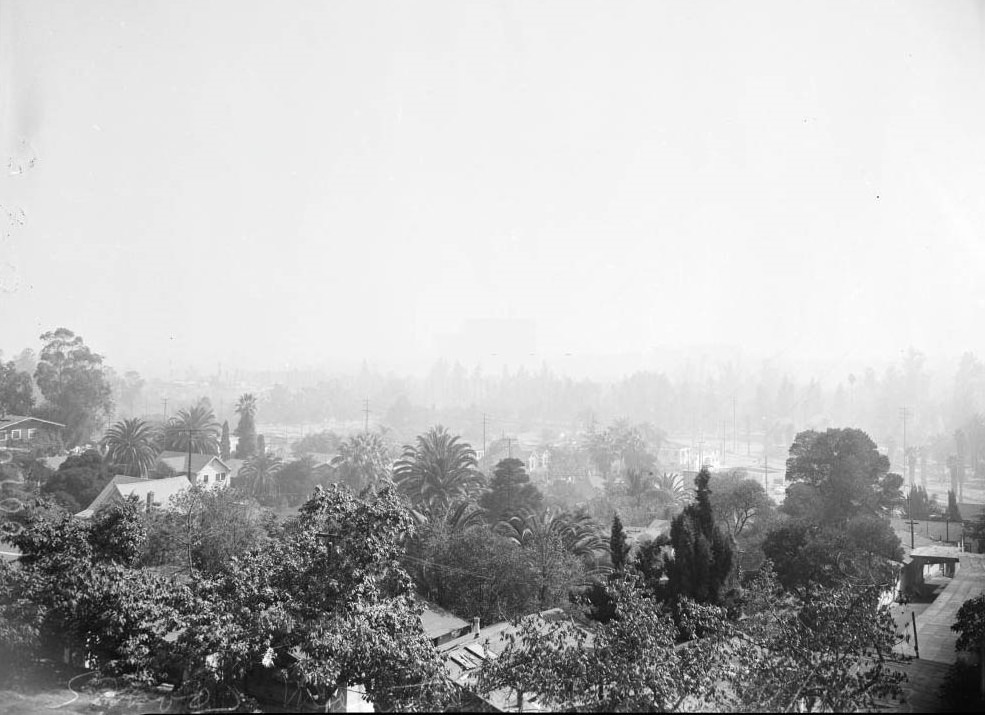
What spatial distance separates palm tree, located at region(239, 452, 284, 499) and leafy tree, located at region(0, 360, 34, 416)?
14074 mm

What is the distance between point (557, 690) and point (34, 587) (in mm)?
8325

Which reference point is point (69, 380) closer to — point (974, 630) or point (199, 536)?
point (199, 536)

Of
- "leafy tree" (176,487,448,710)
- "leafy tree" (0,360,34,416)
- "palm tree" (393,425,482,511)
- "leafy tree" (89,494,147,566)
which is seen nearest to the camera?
"leafy tree" (176,487,448,710)

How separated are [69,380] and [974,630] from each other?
46.8 m

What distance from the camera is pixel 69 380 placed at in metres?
42.4

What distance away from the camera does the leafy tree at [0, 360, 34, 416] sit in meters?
39.0

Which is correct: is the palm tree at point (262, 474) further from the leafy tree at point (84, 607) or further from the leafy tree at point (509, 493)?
the leafy tree at point (84, 607)

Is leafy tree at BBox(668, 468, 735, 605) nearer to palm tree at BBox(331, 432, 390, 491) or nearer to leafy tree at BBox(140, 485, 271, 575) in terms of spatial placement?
leafy tree at BBox(140, 485, 271, 575)

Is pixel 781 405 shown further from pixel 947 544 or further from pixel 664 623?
pixel 664 623

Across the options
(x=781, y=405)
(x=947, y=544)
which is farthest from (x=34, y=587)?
(x=781, y=405)

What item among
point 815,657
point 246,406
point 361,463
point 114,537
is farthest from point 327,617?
point 246,406

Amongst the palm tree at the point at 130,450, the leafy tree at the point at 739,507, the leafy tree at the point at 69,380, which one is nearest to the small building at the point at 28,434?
the leafy tree at the point at 69,380

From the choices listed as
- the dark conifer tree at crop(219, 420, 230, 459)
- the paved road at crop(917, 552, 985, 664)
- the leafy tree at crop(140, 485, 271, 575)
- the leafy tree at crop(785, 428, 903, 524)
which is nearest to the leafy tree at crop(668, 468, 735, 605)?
the paved road at crop(917, 552, 985, 664)

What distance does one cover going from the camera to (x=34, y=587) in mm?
10617
